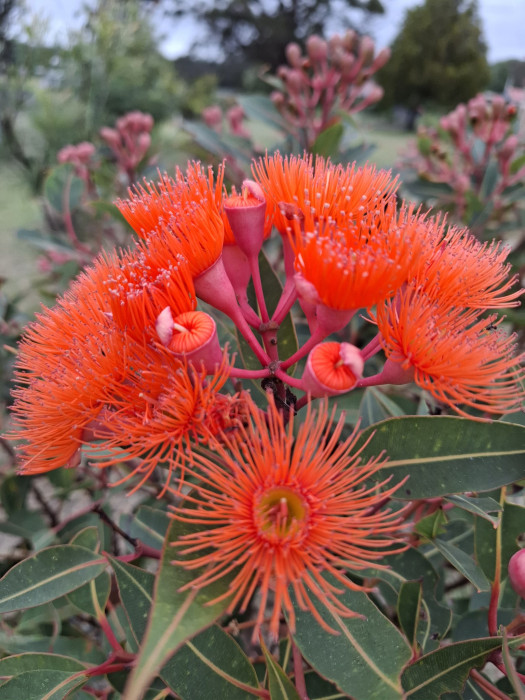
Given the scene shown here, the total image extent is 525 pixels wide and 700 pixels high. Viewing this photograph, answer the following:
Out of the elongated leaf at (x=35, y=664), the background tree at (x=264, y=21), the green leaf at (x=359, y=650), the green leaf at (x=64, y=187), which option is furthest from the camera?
the background tree at (x=264, y=21)

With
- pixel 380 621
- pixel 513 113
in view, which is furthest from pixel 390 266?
pixel 513 113

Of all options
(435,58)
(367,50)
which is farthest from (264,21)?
(367,50)

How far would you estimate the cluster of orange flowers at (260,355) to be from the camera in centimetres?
53

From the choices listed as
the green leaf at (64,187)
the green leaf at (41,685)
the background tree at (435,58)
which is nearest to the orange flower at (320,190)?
the green leaf at (41,685)

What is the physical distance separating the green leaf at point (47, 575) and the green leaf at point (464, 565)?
53 cm

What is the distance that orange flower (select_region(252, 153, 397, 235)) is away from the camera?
66 cm

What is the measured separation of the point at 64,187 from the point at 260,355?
1475mm

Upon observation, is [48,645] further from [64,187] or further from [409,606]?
[64,187]

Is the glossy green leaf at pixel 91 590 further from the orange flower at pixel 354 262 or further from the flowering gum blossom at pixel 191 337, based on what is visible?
the orange flower at pixel 354 262

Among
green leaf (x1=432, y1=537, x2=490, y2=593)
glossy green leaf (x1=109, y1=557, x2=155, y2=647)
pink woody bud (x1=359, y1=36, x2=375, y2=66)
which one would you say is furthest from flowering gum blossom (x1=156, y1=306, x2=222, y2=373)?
pink woody bud (x1=359, y1=36, x2=375, y2=66)

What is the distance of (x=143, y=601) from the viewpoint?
2.32 ft

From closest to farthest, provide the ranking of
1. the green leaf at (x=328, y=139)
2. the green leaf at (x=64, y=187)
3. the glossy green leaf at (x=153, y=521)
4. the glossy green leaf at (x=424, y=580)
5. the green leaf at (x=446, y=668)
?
the green leaf at (x=446, y=668) < the glossy green leaf at (x=424, y=580) < the glossy green leaf at (x=153, y=521) < the green leaf at (x=328, y=139) < the green leaf at (x=64, y=187)

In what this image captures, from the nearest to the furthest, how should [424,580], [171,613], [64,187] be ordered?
[171,613]
[424,580]
[64,187]

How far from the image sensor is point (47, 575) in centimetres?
77
